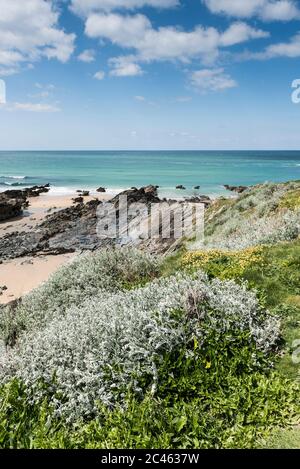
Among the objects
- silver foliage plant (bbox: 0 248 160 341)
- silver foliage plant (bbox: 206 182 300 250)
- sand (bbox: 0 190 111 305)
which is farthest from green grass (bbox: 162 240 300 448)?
sand (bbox: 0 190 111 305)

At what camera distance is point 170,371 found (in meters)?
7.11

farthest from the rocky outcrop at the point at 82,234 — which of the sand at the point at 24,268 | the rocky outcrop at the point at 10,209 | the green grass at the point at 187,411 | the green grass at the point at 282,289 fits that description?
the green grass at the point at 187,411

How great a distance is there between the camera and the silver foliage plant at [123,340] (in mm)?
6918

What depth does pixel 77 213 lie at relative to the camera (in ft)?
145

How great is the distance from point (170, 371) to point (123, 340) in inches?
41.5

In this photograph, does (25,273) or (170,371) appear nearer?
(170,371)

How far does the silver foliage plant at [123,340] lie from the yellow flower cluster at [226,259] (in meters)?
1.78

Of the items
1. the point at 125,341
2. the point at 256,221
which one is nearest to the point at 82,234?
the point at 256,221

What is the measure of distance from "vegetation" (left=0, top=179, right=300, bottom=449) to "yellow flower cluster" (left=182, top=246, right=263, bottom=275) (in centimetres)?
34

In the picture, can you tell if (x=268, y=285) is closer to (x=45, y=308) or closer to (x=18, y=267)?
(x=45, y=308)

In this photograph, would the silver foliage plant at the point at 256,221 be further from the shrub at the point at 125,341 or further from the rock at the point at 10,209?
the rock at the point at 10,209

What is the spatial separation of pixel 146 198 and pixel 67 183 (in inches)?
1675

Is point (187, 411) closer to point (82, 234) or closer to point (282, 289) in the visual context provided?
point (282, 289)
